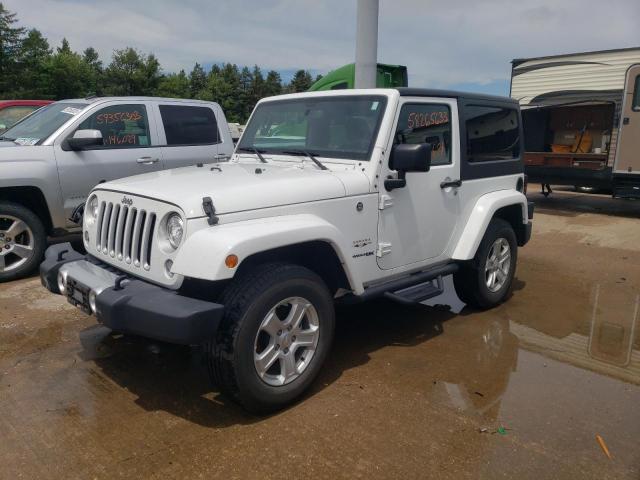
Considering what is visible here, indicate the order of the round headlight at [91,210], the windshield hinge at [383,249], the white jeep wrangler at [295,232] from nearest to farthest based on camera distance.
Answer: the white jeep wrangler at [295,232] → the round headlight at [91,210] → the windshield hinge at [383,249]

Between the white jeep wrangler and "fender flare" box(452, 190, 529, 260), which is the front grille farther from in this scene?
"fender flare" box(452, 190, 529, 260)

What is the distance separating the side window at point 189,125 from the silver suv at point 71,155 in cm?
1

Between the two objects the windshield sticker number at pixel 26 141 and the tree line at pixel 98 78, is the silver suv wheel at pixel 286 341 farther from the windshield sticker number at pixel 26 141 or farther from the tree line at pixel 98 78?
the tree line at pixel 98 78

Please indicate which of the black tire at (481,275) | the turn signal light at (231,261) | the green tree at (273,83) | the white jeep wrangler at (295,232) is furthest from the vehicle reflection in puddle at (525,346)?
the green tree at (273,83)

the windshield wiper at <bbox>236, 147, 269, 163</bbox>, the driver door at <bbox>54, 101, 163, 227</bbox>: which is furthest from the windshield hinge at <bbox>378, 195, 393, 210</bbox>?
the driver door at <bbox>54, 101, 163, 227</bbox>

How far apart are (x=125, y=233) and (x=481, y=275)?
3058 millimetres

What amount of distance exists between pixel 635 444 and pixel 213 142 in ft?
19.0

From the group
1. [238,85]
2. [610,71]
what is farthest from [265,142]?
[238,85]

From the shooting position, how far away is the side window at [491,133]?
457 centimetres

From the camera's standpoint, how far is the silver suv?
17.8ft

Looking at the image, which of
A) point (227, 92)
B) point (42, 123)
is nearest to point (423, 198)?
point (42, 123)

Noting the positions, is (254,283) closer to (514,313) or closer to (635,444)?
(635,444)

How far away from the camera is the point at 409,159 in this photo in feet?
11.6

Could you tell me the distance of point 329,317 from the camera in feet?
10.8
